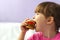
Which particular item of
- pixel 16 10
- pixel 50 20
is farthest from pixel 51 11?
pixel 16 10

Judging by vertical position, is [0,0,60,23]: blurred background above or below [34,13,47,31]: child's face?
above

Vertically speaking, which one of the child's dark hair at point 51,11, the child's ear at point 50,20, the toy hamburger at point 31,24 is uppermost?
the child's dark hair at point 51,11

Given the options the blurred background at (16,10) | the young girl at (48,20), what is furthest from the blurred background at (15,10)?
the young girl at (48,20)

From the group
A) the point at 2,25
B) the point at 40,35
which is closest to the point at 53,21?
the point at 40,35

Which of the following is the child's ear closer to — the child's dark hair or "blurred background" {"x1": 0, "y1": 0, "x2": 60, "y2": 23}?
the child's dark hair

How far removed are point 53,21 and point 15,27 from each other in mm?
485

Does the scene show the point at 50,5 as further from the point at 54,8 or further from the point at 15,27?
the point at 15,27

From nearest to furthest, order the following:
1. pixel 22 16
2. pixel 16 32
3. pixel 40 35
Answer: pixel 40 35 → pixel 16 32 → pixel 22 16

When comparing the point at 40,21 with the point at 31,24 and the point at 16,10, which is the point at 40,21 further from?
the point at 16,10

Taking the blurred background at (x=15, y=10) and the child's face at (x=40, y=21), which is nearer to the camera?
the child's face at (x=40, y=21)

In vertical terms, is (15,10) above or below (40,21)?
above

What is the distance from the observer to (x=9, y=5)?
1.75 m

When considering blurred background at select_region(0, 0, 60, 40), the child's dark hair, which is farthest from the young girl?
blurred background at select_region(0, 0, 60, 40)

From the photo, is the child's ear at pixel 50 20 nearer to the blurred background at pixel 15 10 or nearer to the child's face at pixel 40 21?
the child's face at pixel 40 21
